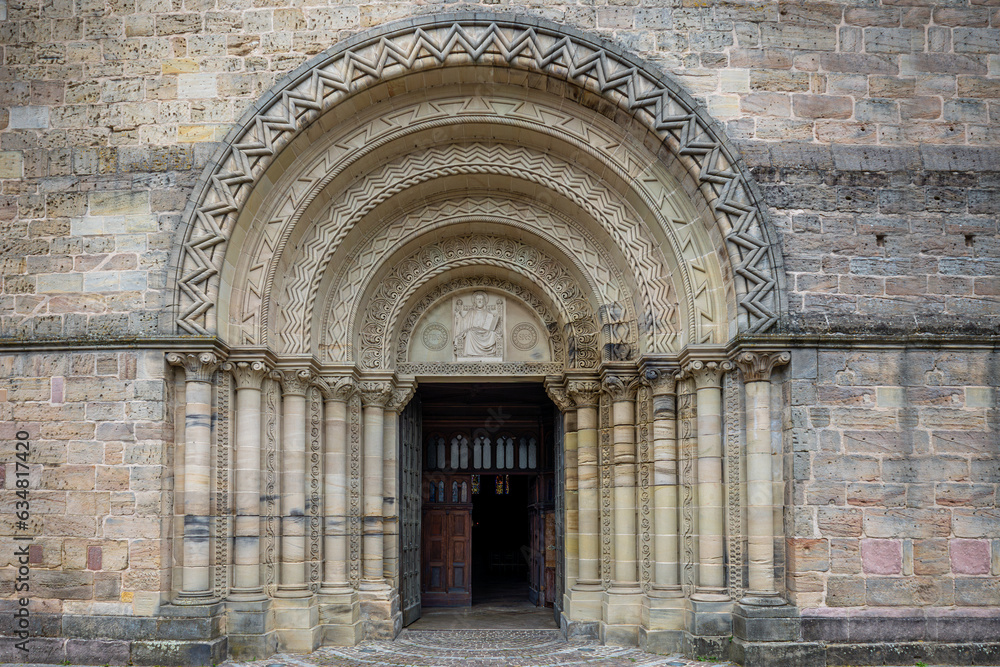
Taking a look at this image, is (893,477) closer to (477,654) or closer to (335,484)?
(477,654)

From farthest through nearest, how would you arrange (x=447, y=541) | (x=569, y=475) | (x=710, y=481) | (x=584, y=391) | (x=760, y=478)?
(x=447, y=541) < (x=569, y=475) < (x=584, y=391) < (x=710, y=481) < (x=760, y=478)

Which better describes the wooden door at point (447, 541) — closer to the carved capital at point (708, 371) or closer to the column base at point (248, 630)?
the column base at point (248, 630)

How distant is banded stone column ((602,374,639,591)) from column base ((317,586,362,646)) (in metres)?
2.79

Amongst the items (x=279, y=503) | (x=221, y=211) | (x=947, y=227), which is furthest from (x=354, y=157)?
(x=947, y=227)

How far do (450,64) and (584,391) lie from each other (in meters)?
3.80

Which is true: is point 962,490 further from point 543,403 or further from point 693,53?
point 543,403

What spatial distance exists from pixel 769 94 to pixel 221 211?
18.4ft

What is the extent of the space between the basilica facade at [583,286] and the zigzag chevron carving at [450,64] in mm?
29

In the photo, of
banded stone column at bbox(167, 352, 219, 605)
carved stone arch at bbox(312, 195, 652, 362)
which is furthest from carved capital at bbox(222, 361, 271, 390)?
carved stone arch at bbox(312, 195, 652, 362)

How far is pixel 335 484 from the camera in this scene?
9117mm

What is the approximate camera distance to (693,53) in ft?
28.1

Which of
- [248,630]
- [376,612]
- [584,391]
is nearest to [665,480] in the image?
[584,391]

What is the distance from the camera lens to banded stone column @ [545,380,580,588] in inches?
384

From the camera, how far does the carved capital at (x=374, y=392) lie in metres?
9.48
